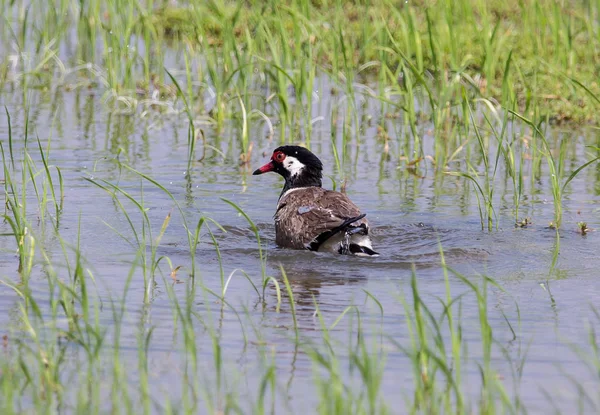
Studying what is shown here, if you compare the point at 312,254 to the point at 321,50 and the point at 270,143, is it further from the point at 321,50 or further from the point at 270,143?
the point at 321,50

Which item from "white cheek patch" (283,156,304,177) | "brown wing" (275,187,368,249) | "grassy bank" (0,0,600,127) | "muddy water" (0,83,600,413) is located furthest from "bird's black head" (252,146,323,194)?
"grassy bank" (0,0,600,127)

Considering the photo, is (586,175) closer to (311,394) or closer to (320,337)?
(320,337)

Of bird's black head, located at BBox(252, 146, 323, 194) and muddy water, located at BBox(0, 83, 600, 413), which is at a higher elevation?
bird's black head, located at BBox(252, 146, 323, 194)

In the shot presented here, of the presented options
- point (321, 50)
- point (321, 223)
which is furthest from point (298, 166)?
point (321, 50)

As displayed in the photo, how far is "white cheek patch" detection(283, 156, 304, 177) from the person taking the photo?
8938 millimetres

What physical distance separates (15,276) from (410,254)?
9.12 ft

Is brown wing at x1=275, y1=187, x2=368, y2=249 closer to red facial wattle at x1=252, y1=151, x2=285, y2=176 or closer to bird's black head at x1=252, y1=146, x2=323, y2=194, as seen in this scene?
bird's black head at x1=252, y1=146, x2=323, y2=194

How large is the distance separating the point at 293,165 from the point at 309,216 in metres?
1.02

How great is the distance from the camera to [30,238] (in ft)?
20.0

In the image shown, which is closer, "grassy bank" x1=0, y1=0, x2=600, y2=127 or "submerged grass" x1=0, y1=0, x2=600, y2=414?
"submerged grass" x1=0, y1=0, x2=600, y2=414

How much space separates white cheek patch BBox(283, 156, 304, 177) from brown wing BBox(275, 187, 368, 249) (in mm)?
531

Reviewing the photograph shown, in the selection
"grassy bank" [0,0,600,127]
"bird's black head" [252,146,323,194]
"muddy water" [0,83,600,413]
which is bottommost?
"muddy water" [0,83,600,413]

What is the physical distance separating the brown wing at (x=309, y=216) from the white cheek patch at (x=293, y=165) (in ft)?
1.74

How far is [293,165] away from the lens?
8992 mm
